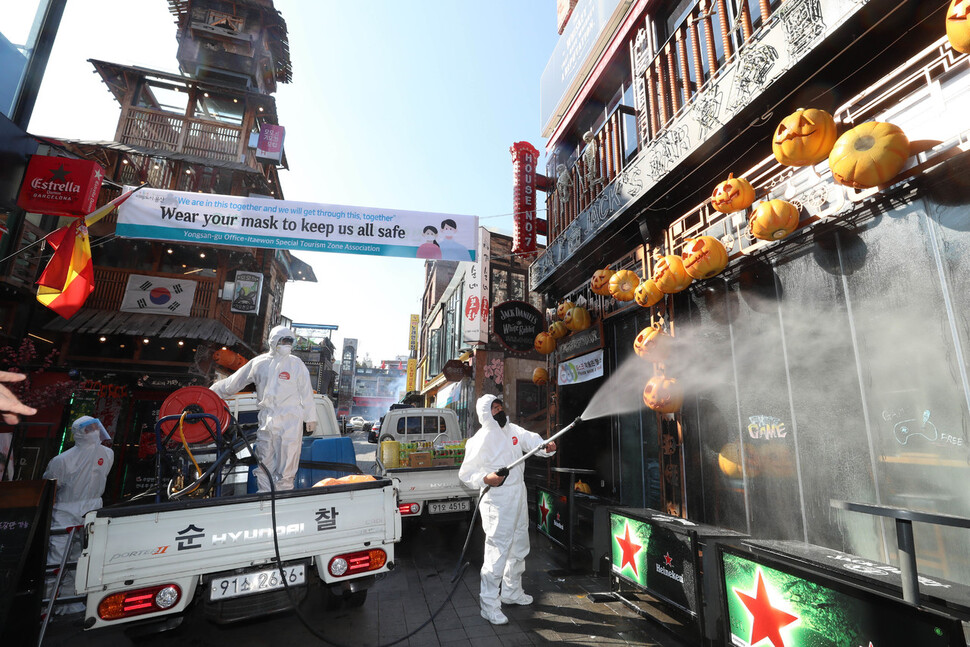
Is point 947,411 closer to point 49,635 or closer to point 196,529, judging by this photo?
point 196,529

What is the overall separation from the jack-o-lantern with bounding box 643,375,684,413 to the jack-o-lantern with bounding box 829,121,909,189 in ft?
10.2

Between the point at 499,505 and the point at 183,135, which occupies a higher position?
the point at 183,135

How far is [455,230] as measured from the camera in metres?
9.60

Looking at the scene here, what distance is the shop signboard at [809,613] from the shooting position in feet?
6.92

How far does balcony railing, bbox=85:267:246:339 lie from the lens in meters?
14.0

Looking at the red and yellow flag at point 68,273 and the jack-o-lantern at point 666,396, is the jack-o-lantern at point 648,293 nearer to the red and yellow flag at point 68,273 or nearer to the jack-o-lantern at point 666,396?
the jack-o-lantern at point 666,396

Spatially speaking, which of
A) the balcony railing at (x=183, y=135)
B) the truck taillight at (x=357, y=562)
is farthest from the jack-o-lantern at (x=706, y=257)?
the balcony railing at (x=183, y=135)

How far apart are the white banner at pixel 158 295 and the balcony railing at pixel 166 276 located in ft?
0.62

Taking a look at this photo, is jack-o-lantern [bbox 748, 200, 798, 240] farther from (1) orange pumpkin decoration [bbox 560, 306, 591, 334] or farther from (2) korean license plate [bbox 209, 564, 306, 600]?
(2) korean license plate [bbox 209, 564, 306, 600]

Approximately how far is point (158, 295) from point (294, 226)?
30.9 ft

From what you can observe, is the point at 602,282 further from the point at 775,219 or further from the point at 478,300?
the point at 478,300

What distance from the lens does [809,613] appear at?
2.66 metres

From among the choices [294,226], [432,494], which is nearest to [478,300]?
[294,226]

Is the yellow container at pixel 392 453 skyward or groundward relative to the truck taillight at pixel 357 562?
skyward
